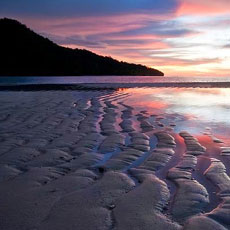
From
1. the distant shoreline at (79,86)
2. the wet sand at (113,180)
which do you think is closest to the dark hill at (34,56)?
the distant shoreline at (79,86)

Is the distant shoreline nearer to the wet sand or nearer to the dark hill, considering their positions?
the wet sand

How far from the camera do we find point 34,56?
143625 mm

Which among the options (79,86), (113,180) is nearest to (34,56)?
(79,86)

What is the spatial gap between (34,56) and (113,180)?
14626cm

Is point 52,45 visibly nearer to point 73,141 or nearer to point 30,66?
point 30,66

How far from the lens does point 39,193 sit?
3.93 metres

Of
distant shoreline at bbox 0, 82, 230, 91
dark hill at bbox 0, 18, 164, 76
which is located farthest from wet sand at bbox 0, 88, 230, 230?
dark hill at bbox 0, 18, 164, 76

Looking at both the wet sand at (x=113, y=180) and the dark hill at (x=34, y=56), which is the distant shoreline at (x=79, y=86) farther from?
the dark hill at (x=34, y=56)

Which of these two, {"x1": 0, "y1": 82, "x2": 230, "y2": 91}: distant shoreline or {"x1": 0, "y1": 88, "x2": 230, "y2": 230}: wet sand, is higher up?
{"x1": 0, "y1": 88, "x2": 230, "y2": 230}: wet sand

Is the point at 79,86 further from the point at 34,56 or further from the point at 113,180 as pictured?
the point at 34,56

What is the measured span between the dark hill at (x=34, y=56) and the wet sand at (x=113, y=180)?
131 metres

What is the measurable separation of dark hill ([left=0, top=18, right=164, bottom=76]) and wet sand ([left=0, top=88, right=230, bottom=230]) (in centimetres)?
13099

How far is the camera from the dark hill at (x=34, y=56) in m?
134

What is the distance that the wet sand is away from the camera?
320 cm
